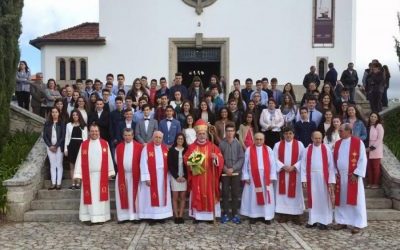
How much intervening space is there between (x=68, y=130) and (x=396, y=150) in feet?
22.7

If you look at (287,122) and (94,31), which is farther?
(94,31)

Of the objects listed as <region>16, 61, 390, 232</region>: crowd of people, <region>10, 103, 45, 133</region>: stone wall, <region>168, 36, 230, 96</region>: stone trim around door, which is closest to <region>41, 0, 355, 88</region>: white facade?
<region>168, 36, 230, 96</region>: stone trim around door

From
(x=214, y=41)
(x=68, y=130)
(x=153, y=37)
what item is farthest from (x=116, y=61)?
(x=68, y=130)

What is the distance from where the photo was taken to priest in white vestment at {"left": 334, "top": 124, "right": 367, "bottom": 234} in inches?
331

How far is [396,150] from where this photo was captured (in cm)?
1096

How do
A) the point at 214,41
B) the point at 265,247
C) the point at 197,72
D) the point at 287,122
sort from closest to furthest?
the point at 265,247, the point at 287,122, the point at 214,41, the point at 197,72

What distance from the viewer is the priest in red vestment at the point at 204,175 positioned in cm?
872

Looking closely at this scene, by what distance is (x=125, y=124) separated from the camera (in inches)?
389

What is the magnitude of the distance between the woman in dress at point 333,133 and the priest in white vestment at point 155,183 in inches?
120

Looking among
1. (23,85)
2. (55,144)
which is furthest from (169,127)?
(23,85)

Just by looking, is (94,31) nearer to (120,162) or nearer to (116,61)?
(116,61)

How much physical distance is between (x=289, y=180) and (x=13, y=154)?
5592 mm

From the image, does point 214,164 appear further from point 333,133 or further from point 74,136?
point 74,136

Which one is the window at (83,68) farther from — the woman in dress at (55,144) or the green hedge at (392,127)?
the green hedge at (392,127)
